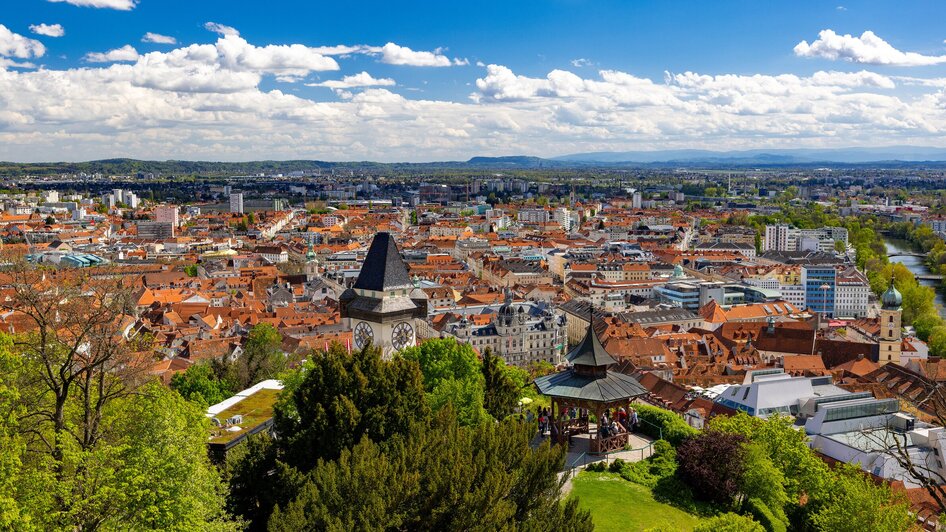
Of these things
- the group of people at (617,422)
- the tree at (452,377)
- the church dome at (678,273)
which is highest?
the tree at (452,377)

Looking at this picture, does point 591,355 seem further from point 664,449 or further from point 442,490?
point 442,490

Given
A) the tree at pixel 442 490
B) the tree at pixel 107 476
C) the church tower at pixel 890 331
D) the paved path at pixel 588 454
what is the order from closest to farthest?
1. the tree at pixel 107 476
2. the tree at pixel 442 490
3. the paved path at pixel 588 454
4. the church tower at pixel 890 331

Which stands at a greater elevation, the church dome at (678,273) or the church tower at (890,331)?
the church tower at (890,331)

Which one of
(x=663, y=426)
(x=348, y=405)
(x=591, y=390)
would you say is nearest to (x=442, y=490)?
(x=348, y=405)

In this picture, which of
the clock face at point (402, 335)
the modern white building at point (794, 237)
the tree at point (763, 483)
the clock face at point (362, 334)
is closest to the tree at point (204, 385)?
the clock face at point (362, 334)

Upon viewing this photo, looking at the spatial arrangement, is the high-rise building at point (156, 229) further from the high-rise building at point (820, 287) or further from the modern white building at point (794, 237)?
the high-rise building at point (820, 287)

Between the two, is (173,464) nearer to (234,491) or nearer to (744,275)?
(234,491)
